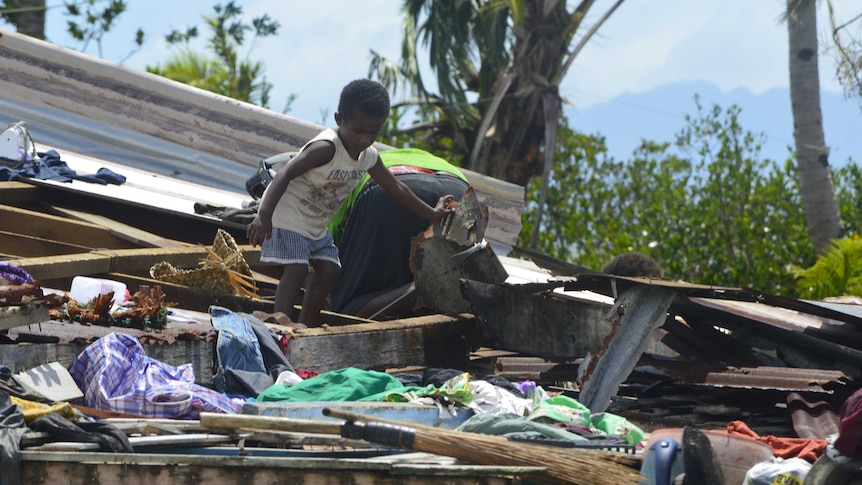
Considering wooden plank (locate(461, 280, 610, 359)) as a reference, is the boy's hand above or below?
above

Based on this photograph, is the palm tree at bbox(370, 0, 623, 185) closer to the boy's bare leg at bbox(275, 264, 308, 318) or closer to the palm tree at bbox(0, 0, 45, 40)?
the palm tree at bbox(0, 0, 45, 40)

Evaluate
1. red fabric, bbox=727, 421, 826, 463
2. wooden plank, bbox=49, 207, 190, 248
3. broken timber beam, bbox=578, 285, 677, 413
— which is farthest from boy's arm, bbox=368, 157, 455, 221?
red fabric, bbox=727, 421, 826, 463

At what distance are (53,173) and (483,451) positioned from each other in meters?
6.10

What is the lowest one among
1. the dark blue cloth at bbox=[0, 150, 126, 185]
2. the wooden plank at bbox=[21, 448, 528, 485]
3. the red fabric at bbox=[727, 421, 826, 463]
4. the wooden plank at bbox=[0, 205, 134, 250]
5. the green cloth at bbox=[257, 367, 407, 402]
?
the wooden plank at bbox=[21, 448, 528, 485]

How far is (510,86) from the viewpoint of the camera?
18.5 m

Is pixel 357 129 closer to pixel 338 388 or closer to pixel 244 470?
pixel 338 388

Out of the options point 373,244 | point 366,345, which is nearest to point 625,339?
point 366,345

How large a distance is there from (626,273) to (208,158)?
438cm

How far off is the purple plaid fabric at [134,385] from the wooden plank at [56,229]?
10.4 ft

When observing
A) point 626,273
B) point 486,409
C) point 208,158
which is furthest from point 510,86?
point 486,409

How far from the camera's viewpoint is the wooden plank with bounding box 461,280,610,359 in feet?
23.3

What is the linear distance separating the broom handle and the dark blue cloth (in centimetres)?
523

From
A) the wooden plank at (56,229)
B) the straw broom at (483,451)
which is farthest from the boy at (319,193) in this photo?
the straw broom at (483,451)

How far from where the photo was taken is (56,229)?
8281 mm
